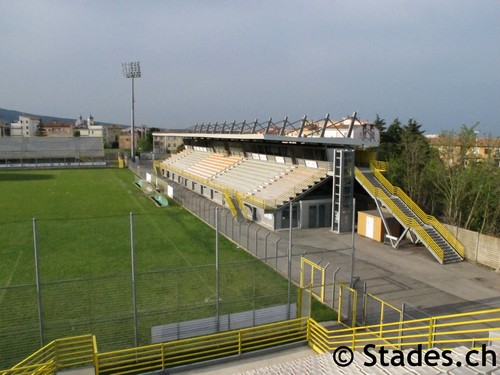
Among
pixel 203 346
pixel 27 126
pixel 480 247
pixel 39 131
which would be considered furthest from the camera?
pixel 27 126

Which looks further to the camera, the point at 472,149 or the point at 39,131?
the point at 39,131

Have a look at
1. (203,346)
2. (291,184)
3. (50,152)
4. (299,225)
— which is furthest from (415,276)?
(50,152)

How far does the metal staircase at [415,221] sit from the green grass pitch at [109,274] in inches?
347

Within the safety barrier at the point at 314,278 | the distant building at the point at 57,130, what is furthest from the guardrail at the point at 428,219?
the distant building at the point at 57,130

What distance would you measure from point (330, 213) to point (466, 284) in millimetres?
11776

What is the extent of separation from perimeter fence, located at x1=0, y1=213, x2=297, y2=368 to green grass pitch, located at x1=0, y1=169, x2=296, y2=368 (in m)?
0.04

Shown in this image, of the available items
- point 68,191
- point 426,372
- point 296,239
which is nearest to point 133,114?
point 68,191

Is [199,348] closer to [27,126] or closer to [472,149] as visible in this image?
[472,149]

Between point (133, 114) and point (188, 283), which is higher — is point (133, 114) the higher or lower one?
the higher one

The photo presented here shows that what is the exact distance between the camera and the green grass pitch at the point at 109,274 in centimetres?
1312

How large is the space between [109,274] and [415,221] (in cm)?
1584

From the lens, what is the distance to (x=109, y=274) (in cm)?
1784

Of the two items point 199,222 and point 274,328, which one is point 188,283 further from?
point 199,222

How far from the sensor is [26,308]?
14508 millimetres
